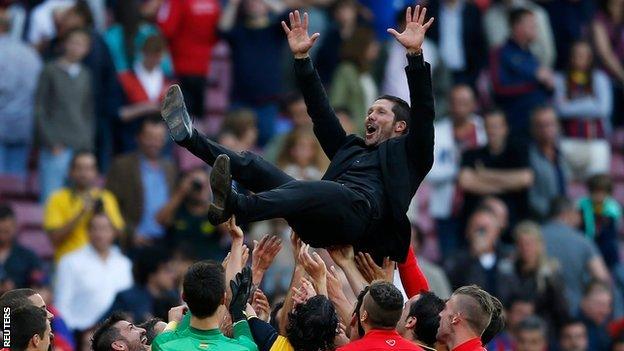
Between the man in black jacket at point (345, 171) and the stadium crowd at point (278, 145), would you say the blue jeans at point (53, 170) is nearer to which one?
the stadium crowd at point (278, 145)

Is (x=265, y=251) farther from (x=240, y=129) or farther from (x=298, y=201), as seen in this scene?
(x=240, y=129)

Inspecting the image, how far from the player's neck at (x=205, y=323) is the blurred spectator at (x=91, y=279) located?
5.03 meters

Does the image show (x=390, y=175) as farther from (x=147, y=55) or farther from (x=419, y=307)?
(x=147, y=55)

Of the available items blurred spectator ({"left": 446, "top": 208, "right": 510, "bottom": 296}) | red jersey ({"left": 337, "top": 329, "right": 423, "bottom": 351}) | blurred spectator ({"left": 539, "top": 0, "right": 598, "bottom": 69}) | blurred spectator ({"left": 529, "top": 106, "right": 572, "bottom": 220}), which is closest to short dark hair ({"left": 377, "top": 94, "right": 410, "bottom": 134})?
red jersey ({"left": 337, "top": 329, "right": 423, "bottom": 351})

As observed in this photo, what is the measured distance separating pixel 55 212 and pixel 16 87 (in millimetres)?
1586

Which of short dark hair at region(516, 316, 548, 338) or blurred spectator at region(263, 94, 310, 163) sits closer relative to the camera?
short dark hair at region(516, 316, 548, 338)

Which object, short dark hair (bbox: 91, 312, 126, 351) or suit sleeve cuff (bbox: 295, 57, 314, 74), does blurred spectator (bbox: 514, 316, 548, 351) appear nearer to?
suit sleeve cuff (bbox: 295, 57, 314, 74)

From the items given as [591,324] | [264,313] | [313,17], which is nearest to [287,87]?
[313,17]

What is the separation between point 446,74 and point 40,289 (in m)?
5.83

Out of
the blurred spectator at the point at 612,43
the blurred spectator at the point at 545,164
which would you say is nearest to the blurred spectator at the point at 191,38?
the blurred spectator at the point at 545,164

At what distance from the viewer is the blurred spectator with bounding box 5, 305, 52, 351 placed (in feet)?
32.1

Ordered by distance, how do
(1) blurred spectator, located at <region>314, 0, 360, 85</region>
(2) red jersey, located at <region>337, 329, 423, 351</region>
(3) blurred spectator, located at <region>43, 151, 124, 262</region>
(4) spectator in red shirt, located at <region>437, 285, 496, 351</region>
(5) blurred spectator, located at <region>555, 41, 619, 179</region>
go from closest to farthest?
(2) red jersey, located at <region>337, 329, 423, 351</region> < (4) spectator in red shirt, located at <region>437, 285, 496, 351</region> < (3) blurred spectator, located at <region>43, 151, 124, 262</region> < (1) blurred spectator, located at <region>314, 0, 360, 85</region> < (5) blurred spectator, located at <region>555, 41, 619, 179</region>

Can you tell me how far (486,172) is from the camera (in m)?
17.3

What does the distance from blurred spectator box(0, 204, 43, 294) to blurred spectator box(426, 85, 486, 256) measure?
430cm
